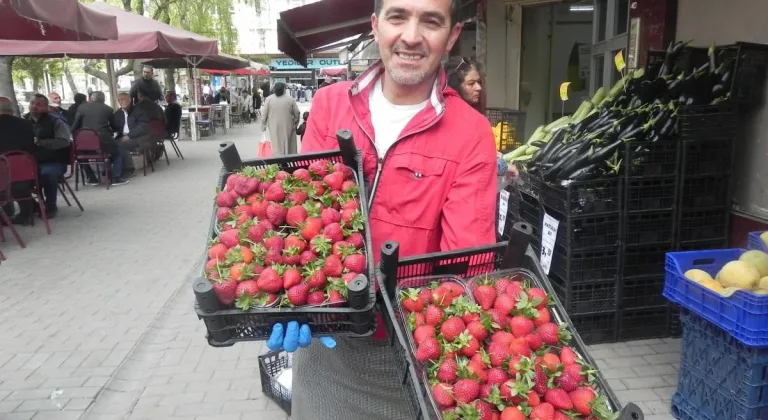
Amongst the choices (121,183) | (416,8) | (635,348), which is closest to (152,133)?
(121,183)

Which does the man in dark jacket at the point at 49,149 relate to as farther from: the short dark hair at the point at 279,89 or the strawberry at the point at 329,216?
the strawberry at the point at 329,216

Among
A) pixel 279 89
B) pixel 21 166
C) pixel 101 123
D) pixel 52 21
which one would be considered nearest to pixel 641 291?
pixel 52 21

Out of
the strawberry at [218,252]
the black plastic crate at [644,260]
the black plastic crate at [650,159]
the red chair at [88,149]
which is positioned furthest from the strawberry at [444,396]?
the red chair at [88,149]

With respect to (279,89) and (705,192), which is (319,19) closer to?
(279,89)

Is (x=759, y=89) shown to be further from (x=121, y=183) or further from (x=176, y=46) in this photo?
(x=121, y=183)

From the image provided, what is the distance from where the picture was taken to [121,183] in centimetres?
1114

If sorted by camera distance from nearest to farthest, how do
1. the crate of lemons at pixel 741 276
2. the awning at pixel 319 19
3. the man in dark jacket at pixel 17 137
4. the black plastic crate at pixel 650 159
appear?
the crate of lemons at pixel 741 276, the black plastic crate at pixel 650 159, the awning at pixel 319 19, the man in dark jacket at pixel 17 137

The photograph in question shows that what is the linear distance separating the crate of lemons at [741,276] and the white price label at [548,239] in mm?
995

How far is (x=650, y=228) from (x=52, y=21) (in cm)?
547

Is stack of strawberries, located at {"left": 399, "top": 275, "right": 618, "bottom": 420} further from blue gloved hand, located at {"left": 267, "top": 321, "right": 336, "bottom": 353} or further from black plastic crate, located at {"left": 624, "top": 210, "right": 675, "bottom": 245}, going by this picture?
black plastic crate, located at {"left": 624, "top": 210, "right": 675, "bottom": 245}

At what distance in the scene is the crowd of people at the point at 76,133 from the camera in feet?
25.5

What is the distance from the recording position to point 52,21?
5.40 meters

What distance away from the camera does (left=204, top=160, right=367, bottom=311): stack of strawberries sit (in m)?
1.66

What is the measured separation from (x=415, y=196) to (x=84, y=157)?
31.9 feet
